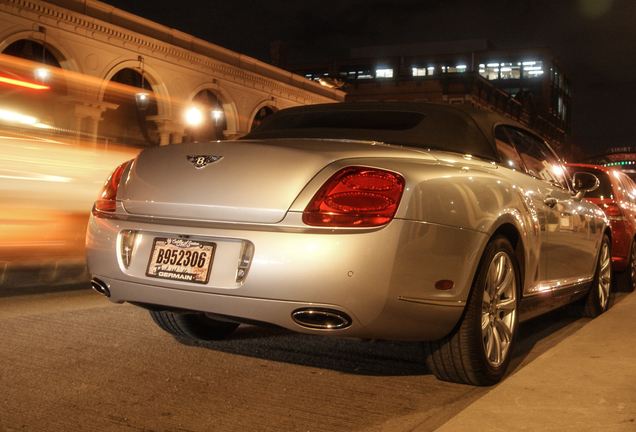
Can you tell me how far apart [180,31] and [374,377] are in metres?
19.0

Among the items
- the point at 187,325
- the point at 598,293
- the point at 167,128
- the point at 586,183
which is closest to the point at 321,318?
the point at 187,325

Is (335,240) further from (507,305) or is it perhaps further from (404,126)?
(404,126)

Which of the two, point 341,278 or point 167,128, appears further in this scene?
point 167,128

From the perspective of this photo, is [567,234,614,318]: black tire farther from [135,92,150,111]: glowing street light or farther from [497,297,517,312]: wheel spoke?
[135,92,150,111]: glowing street light

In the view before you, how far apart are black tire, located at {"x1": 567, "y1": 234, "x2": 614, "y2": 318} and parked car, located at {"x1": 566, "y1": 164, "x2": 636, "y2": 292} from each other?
5.69ft

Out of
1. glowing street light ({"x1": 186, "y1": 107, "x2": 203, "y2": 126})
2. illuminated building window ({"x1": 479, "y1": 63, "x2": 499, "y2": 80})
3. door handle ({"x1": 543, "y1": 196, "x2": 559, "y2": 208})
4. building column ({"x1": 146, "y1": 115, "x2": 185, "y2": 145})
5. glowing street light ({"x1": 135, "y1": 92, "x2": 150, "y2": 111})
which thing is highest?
illuminated building window ({"x1": 479, "y1": 63, "x2": 499, "y2": 80})

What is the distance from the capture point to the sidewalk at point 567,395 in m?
2.91

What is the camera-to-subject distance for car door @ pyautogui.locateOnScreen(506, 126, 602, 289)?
451 centimetres

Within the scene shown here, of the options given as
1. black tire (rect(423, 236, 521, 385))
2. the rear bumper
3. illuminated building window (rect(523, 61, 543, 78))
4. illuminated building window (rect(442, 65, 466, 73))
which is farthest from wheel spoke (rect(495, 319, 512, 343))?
illuminated building window (rect(523, 61, 543, 78))

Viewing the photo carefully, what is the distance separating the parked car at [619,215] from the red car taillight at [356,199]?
5669 millimetres

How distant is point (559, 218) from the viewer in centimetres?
468

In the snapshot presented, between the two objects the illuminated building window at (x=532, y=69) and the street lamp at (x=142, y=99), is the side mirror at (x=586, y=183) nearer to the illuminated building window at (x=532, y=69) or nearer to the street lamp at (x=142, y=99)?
the street lamp at (x=142, y=99)

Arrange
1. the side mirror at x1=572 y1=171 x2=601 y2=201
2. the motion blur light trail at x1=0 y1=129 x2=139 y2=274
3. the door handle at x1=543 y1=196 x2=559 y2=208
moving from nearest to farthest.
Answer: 1. the door handle at x1=543 y1=196 x2=559 y2=208
2. the side mirror at x1=572 y1=171 x2=601 y2=201
3. the motion blur light trail at x1=0 y1=129 x2=139 y2=274

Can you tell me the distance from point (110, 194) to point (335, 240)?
139cm
